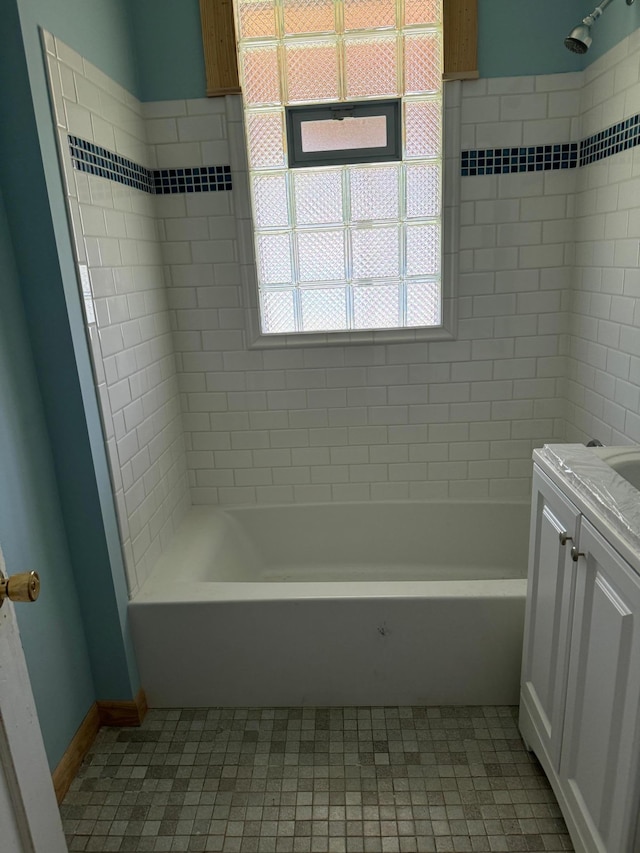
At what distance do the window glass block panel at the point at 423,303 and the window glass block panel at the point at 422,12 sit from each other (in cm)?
98

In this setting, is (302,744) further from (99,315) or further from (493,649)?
(99,315)

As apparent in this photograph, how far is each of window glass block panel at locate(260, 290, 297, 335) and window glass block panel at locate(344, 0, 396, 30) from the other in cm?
105

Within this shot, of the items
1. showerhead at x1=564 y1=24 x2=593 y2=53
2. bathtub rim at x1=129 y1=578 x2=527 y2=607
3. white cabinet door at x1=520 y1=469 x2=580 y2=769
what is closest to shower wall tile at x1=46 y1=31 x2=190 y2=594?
bathtub rim at x1=129 y1=578 x2=527 y2=607

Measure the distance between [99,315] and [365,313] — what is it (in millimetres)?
1143

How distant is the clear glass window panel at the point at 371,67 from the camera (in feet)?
7.27

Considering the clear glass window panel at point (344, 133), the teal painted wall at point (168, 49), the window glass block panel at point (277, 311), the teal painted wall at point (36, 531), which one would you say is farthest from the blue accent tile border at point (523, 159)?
the teal painted wall at point (36, 531)

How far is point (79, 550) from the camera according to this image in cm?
180

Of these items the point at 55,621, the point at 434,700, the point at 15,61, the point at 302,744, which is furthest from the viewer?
the point at 434,700

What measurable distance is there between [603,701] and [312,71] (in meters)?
2.33

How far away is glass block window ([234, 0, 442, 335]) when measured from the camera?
86.7 inches

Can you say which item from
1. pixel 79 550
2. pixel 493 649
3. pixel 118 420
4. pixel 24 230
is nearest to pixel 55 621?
pixel 79 550

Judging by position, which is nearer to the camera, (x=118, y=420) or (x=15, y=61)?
(x=15, y=61)

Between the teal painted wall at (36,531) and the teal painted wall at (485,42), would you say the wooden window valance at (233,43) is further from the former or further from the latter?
the teal painted wall at (36,531)

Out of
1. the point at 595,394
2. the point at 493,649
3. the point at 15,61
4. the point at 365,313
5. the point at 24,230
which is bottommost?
the point at 493,649
